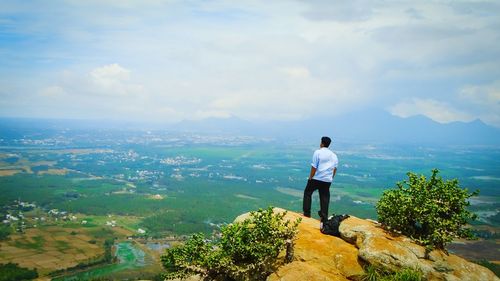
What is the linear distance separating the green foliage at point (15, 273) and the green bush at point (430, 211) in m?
57.0

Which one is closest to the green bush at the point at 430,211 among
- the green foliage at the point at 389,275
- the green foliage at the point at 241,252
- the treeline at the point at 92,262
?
the green foliage at the point at 389,275

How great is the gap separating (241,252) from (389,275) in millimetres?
3968

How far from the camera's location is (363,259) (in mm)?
10078

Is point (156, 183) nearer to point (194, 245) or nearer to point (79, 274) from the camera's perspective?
point (79, 274)

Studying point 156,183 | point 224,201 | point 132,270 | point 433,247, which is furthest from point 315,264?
point 156,183

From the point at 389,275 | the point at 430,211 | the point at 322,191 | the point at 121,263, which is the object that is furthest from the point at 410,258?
the point at 121,263

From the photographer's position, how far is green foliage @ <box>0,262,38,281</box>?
51.1 metres

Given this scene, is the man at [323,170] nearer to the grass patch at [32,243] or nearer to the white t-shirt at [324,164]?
the white t-shirt at [324,164]

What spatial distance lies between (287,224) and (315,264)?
1.33 metres

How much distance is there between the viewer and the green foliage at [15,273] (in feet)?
168

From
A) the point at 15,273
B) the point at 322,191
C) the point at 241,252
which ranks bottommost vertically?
the point at 15,273

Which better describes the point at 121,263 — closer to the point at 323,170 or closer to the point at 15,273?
the point at 15,273

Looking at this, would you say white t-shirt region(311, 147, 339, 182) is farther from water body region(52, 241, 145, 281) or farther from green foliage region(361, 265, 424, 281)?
water body region(52, 241, 145, 281)

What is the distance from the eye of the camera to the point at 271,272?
33.6 ft
